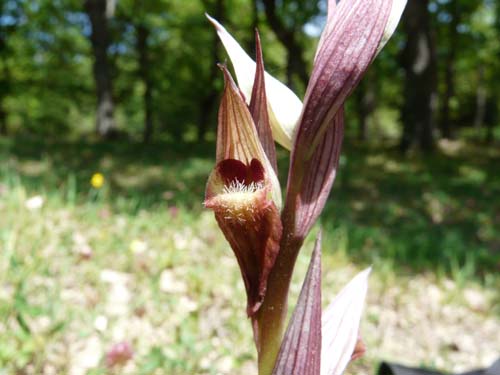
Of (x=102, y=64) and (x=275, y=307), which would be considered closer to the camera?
(x=275, y=307)

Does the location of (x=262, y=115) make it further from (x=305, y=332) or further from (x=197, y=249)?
(x=197, y=249)

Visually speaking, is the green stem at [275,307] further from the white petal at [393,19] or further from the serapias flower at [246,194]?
the white petal at [393,19]

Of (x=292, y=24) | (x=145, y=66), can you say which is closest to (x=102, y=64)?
(x=292, y=24)

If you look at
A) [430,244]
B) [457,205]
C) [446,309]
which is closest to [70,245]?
[446,309]

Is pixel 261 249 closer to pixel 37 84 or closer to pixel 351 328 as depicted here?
pixel 351 328

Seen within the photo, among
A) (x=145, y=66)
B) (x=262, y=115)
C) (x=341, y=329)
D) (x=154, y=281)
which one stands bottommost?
(x=154, y=281)

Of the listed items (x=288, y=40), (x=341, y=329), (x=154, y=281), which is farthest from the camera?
(x=288, y=40)

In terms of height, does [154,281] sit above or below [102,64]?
below
